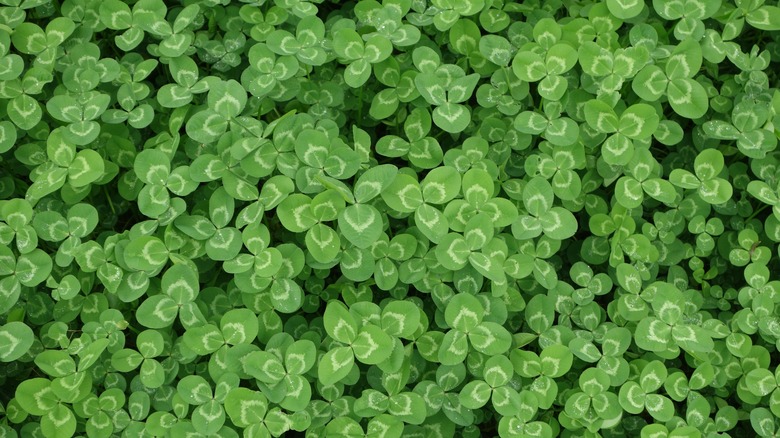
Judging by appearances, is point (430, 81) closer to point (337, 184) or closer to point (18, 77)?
point (337, 184)

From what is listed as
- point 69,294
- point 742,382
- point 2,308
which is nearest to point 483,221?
point 742,382

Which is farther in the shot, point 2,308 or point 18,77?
point 18,77

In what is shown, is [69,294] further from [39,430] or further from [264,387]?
[264,387]

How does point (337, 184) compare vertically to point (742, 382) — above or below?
above

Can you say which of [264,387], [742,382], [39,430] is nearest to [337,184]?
[264,387]

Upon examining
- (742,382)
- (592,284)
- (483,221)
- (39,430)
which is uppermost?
(483,221)

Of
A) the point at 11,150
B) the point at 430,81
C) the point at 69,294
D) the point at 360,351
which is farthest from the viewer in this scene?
the point at 11,150

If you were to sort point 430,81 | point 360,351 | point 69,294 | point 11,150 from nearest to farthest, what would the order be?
1. point 360,351
2. point 69,294
3. point 430,81
4. point 11,150
